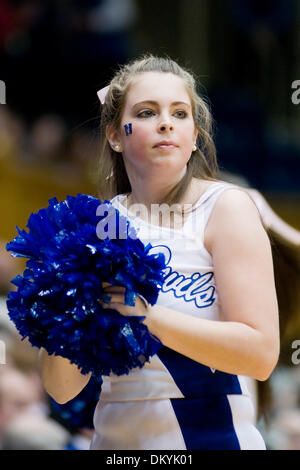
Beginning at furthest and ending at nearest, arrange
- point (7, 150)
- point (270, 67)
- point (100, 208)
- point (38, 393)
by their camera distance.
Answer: point (270, 67) → point (7, 150) → point (38, 393) → point (100, 208)

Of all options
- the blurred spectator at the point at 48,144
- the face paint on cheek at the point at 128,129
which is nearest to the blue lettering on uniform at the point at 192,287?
the face paint on cheek at the point at 128,129

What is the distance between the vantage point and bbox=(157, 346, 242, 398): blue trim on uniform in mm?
1694

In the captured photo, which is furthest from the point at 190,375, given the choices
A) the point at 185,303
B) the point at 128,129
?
the point at 128,129

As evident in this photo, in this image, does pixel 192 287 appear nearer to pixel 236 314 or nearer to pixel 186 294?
pixel 186 294

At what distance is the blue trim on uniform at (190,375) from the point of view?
5.56ft

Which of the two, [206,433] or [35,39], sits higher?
[35,39]

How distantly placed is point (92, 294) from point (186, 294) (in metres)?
0.24

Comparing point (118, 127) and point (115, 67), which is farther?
point (115, 67)

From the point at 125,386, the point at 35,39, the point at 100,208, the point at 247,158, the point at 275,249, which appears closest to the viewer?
the point at 100,208

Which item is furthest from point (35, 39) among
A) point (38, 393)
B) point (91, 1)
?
point (38, 393)

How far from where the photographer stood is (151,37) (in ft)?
21.9

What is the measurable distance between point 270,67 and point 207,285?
4.94 meters

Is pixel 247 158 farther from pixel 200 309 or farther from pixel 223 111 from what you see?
pixel 200 309

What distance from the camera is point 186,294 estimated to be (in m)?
1.69
